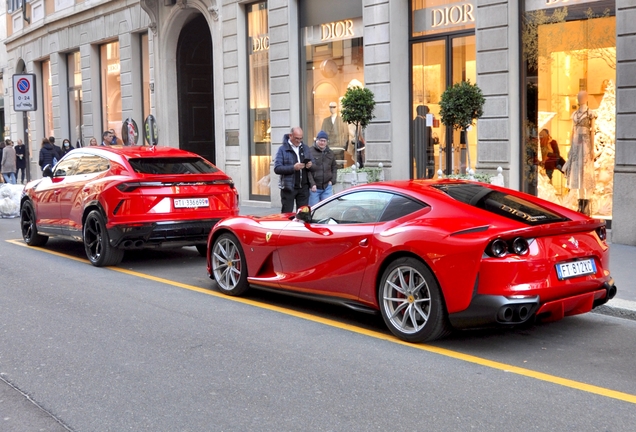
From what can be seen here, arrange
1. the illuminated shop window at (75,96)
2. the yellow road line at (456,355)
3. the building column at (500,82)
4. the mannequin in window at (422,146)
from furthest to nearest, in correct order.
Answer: the illuminated shop window at (75,96), the mannequin in window at (422,146), the building column at (500,82), the yellow road line at (456,355)

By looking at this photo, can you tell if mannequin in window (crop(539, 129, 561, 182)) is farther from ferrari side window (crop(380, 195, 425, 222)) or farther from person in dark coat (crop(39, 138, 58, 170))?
person in dark coat (crop(39, 138, 58, 170))

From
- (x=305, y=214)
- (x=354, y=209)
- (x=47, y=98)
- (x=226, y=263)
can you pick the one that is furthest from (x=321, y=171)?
(x=47, y=98)

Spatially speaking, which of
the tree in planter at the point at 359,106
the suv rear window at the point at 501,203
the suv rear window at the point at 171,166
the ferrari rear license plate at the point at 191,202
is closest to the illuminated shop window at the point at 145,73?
the tree in planter at the point at 359,106

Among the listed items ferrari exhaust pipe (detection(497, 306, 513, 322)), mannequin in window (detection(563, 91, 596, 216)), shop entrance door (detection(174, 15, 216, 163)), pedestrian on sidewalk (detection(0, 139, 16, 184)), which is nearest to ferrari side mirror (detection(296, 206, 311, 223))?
ferrari exhaust pipe (detection(497, 306, 513, 322))

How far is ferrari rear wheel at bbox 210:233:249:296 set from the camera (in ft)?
29.1

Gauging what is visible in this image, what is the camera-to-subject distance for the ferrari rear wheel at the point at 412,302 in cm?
656

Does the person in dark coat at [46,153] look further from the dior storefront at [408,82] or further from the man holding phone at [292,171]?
the man holding phone at [292,171]

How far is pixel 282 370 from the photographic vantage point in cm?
607

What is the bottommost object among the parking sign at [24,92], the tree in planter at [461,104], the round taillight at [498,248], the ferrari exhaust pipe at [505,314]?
the ferrari exhaust pipe at [505,314]

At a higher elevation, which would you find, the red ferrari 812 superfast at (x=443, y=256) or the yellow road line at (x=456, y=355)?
the red ferrari 812 superfast at (x=443, y=256)

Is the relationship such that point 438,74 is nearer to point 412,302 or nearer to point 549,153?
point 549,153

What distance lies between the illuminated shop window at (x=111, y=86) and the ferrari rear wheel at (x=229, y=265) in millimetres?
20609

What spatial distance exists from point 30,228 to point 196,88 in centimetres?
1277

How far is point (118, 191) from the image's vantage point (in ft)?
36.2
